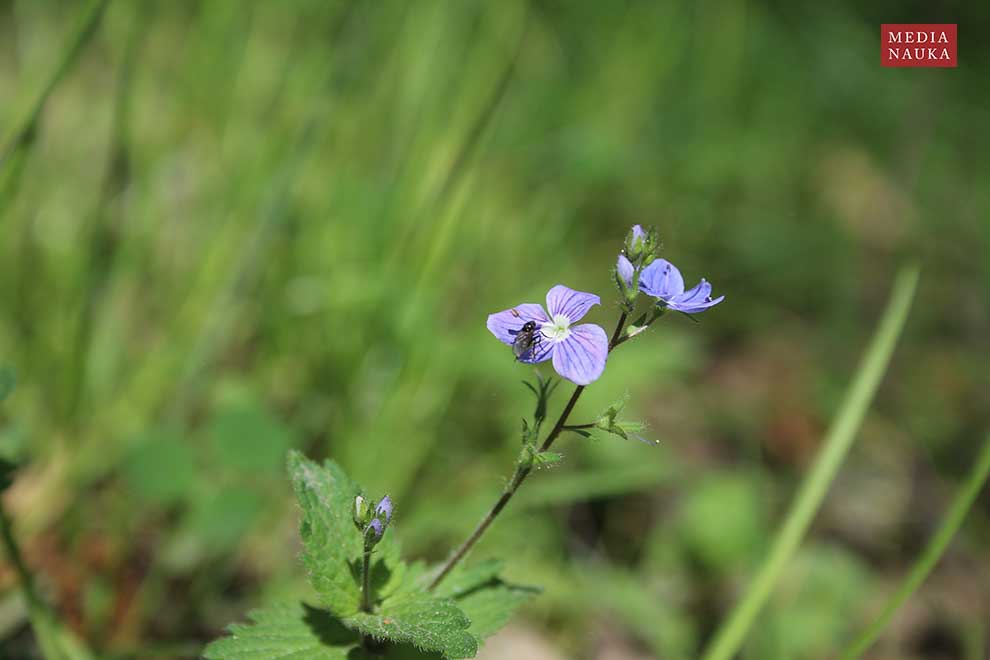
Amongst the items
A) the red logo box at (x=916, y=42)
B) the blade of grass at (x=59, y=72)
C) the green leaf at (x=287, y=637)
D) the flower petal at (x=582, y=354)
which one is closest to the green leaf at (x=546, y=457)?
the flower petal at (x=582, y=354)

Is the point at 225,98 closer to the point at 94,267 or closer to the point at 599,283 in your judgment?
the point at 94,267

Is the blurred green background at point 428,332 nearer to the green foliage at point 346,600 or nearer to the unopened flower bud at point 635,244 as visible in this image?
the green foliage at point 346,600

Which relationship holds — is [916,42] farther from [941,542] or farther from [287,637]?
[287,637]

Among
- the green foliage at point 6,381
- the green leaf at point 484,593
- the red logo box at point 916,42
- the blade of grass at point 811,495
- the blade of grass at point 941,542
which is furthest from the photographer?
the red logo box at point 916,42

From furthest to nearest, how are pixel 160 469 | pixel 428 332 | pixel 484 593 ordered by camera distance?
1. pixel 428 332
2. pixel 160 469
3. pixel 484 593

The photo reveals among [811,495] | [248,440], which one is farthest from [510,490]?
[248,440]

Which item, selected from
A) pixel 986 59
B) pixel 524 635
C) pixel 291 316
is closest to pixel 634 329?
pixel 524 635

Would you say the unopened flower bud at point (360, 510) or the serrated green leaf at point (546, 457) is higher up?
the serrated green leaf at point (546, 457)
